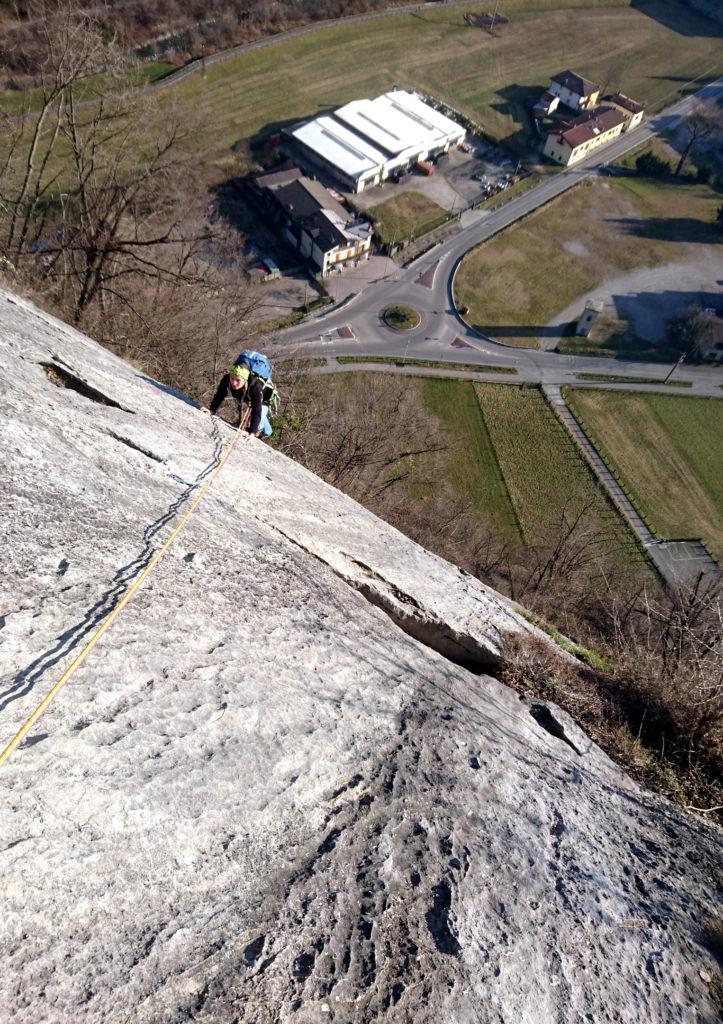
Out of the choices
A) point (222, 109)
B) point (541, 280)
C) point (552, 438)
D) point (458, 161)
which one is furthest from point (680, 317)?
point (222, 109)

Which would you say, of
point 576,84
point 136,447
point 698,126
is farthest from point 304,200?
point 698,126

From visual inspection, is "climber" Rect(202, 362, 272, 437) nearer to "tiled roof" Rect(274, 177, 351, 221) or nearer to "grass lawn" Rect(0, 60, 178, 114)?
"grass lawn" Rect(0, 60, 178, 114)

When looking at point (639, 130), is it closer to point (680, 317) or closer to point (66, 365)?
point (680, 317)

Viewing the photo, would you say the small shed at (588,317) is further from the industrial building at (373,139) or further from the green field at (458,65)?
the green field at (458,65)

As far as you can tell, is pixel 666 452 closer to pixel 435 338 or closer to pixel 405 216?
pixel 435 338

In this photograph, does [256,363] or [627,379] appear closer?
[256,363]

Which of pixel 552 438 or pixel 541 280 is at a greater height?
pixel 541 280
